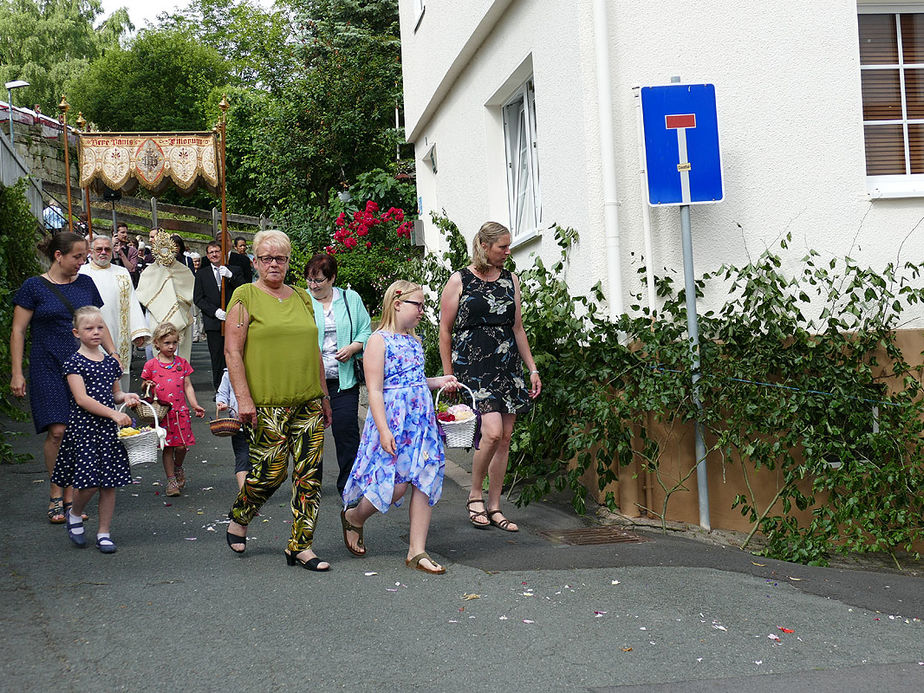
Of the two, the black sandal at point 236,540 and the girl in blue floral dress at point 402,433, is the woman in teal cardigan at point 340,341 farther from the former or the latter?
the girl in blue floral dress at point 402,433

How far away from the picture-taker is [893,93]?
7.90 meters

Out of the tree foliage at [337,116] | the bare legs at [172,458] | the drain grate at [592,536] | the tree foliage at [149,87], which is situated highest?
the tree foliage at [149,87]

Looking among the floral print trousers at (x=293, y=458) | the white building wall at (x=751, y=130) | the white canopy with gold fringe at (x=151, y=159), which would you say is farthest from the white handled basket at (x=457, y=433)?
the white canopy with gold fringe at (x=151, y=159)

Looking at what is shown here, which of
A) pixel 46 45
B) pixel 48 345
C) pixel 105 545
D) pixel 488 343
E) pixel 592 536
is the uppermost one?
pixel 46 45

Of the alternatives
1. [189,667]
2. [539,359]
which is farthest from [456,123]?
[189,667]

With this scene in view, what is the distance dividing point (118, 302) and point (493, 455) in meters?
3.75

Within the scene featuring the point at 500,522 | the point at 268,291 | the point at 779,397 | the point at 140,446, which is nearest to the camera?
the point at 268,291

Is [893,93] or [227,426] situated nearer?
[227,426]

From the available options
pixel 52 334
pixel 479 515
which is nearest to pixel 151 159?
pixel 52 334

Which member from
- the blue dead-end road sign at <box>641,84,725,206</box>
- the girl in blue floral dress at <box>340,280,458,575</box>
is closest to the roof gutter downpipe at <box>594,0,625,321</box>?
the blue dead-end road sign at <box>641,84,725,206</box>

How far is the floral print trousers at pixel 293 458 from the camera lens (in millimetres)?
5871

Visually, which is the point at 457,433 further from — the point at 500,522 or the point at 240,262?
the point at 240,262

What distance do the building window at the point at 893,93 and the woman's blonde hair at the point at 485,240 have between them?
299 centimetres

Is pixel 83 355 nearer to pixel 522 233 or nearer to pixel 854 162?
pixel 522 233
